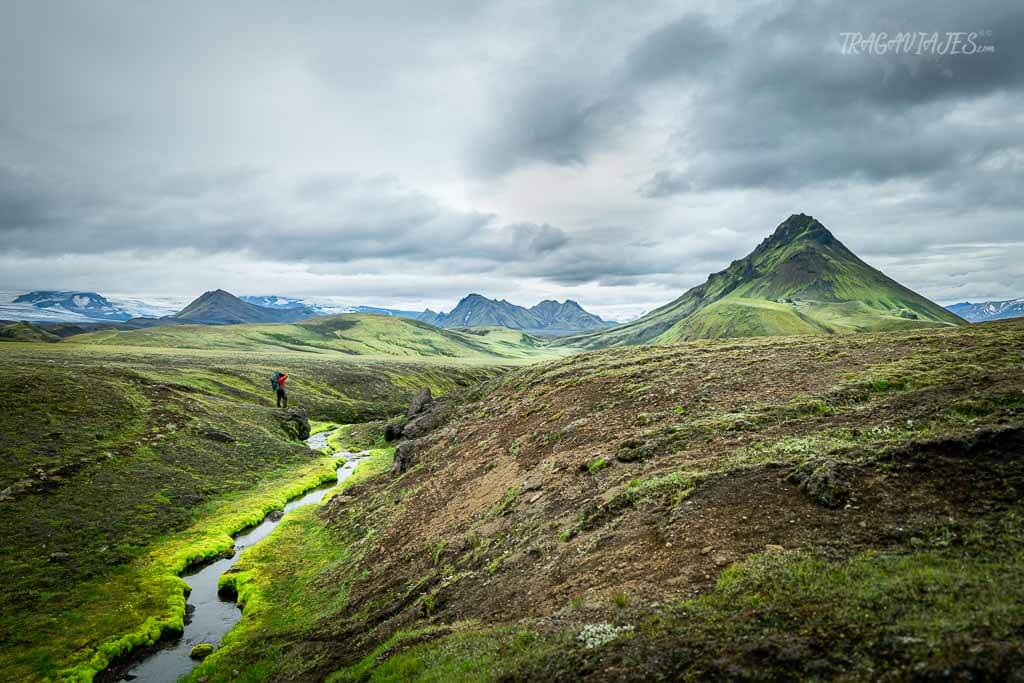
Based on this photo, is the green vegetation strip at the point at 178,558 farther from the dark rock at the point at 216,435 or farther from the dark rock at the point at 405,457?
the dark rock at the point at 216,435

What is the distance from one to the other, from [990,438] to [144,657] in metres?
40.9

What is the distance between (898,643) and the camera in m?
9.29

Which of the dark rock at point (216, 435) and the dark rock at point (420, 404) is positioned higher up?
the dark rock at point (420, 404)

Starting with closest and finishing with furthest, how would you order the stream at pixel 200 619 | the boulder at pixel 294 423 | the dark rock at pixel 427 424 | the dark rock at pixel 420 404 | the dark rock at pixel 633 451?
the stream at pixel 200 619, the dark rock at pixel 633 451, the dark rock at pixel 427 424, the dark rock at pixel 420 404, the boulder at pixel 294 423

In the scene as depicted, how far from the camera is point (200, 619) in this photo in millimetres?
30141

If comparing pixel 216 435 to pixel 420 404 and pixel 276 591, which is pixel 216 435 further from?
pixel 276 591

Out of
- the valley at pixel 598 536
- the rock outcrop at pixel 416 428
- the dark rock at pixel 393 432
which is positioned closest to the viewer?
the valley at pixel 598 536

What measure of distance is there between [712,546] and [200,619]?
106ft

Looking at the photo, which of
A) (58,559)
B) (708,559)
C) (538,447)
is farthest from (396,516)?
(708,559)

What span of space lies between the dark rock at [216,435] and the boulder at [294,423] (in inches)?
668

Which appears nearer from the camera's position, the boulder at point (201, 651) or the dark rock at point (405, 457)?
the boulder at point (201, 651)

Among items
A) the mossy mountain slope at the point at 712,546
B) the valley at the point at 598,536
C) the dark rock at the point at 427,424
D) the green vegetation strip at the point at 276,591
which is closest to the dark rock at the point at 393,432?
the dark rock at the point at 427,424

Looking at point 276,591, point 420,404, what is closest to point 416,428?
point 420,404

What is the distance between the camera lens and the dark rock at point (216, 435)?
6983cm
